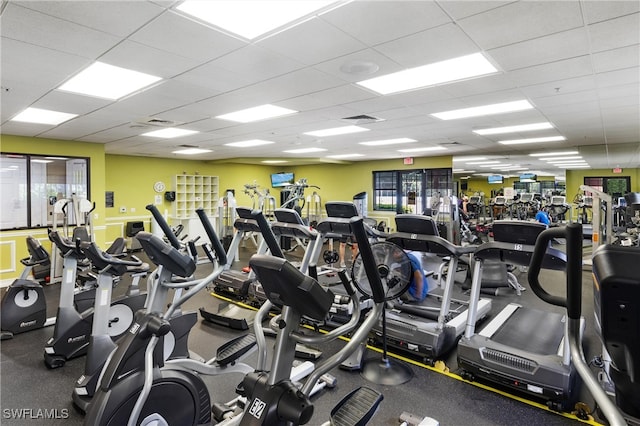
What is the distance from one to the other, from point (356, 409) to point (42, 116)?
18.1ft

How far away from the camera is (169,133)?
20.1 feet

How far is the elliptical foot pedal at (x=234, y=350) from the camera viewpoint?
2.10 m

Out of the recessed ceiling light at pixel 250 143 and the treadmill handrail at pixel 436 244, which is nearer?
the treadmill handrail at pixel 436 244

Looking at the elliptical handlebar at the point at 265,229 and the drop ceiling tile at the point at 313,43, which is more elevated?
the drop ceiling tile at the point at 313,43

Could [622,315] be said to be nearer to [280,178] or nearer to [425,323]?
[425,323]

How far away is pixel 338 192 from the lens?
38.7ft

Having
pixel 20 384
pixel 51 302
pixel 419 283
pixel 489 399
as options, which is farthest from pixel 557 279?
pixel 51 302

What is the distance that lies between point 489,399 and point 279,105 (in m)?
3.70

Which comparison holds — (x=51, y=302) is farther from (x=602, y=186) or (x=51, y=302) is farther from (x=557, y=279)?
(x=602, y=186)

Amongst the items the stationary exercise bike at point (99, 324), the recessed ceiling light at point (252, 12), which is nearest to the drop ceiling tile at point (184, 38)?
the recessed ceiling light at point (252, 12)

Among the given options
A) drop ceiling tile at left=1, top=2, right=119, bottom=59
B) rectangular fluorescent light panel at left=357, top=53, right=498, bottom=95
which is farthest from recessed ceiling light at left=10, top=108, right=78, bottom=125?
rectangular fluorescent light panel at left=357, top=53, right=498, bottom=95

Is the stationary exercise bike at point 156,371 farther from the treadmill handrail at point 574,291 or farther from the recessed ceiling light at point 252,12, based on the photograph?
the treadmill handrail at point 574,291

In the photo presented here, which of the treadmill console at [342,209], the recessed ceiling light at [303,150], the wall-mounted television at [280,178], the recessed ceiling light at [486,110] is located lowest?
the treadmill console at [342,209]

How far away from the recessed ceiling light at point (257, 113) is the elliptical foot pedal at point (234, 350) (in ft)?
9.89
